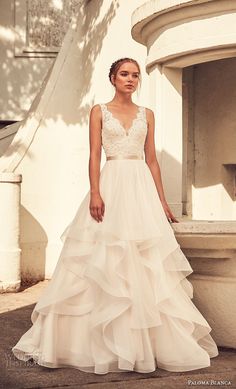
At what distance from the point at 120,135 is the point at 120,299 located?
3.52 feet

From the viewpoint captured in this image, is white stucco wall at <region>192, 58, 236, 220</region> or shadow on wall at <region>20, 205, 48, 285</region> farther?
shadow on wall at <region>20, 205, 48, 285</region>

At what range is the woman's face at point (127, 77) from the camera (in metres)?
3.97

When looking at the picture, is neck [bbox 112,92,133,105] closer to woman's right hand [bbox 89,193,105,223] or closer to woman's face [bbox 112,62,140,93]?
woman's face [bbox 112,62,140,93]

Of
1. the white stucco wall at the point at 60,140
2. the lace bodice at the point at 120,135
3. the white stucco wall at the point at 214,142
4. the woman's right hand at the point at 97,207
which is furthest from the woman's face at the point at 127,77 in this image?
the white stucco wall at the point at 60,140

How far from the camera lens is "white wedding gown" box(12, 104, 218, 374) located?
12.1 feet

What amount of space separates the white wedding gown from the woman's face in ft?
0.62

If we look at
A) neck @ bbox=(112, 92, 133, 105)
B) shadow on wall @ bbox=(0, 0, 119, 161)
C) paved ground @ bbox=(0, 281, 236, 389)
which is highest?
shadow on wall @ bbox=(0, 0, 119, 161)

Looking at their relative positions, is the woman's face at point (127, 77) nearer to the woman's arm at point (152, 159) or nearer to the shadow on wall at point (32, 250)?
the woman's arm at point (152, 159)

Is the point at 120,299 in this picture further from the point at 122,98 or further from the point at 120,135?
the point at 122,98

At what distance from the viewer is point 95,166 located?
3963 mm

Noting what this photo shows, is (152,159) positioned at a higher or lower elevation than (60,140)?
lower

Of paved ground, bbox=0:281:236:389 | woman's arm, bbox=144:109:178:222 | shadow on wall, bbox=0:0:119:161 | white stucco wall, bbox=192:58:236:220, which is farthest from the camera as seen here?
shadow on wall, bbox=0:0:119:161

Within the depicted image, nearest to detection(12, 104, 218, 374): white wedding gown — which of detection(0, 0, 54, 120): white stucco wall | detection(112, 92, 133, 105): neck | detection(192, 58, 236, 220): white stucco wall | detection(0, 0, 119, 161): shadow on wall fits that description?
detection(112, 92, 133, 105): neck

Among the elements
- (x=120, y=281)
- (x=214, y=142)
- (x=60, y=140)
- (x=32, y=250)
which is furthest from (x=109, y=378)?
(x=60, y=140)
